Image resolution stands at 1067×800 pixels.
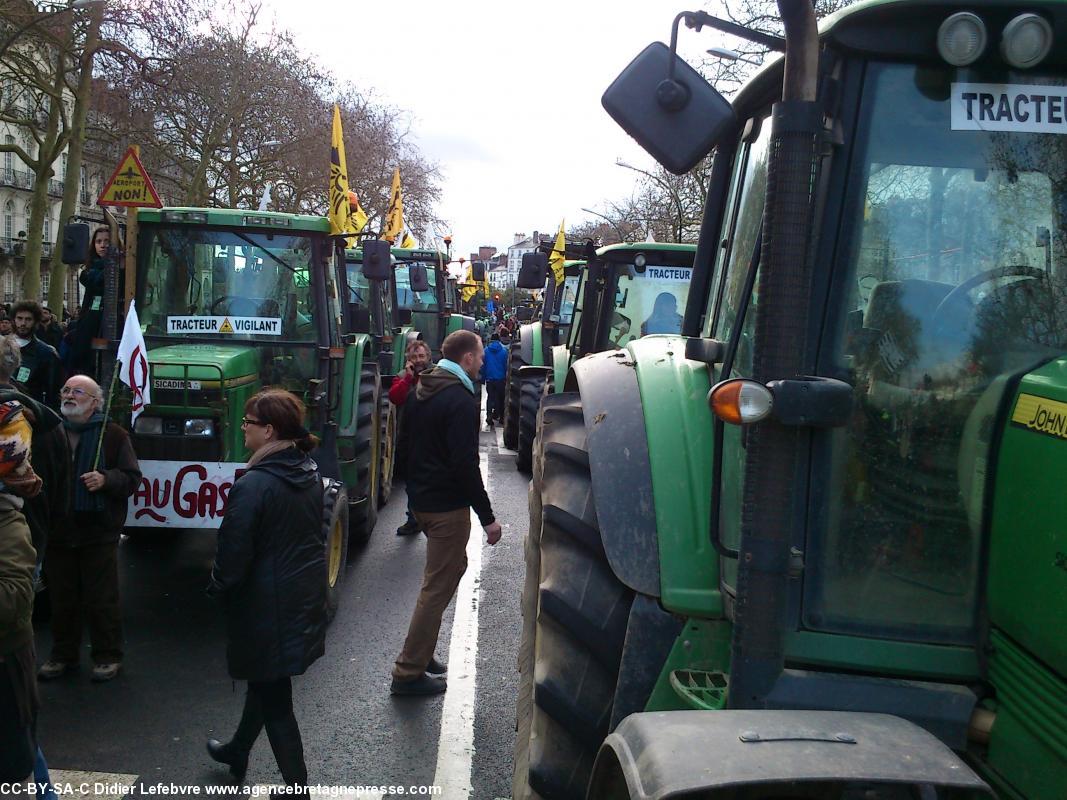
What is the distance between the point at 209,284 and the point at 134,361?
4.77 ft

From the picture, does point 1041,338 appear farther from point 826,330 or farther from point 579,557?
point 579,557

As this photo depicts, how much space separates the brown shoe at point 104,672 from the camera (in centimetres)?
472

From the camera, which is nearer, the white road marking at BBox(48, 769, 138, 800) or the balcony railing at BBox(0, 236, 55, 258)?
the white road marking at BBox(48, 769, 138, 800)

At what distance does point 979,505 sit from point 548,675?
1.21m

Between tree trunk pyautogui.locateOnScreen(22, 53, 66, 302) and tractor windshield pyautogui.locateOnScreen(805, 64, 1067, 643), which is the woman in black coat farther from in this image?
tree trunk pyautogui.locateOnScreen(22, 53, 66, 302)

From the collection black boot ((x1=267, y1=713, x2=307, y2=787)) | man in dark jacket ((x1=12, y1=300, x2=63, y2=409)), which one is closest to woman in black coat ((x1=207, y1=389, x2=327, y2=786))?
black boot ((x1=267, y1=713, x2=307, y2=787))

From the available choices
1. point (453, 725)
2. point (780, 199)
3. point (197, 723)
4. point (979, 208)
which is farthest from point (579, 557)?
point (197, 723)

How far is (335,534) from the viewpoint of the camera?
239 inches

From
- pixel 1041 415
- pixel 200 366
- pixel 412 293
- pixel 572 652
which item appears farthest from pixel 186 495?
pixel 412 293

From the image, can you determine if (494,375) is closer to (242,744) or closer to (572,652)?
(242,744)

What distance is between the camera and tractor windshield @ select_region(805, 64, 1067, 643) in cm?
212

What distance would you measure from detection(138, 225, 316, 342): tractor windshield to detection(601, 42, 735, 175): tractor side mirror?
4949 mm

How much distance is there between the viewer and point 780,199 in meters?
1.94

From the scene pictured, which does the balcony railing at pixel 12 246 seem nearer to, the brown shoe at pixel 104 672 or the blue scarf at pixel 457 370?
the brown shoe at pixel 104 672
